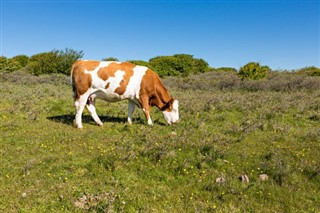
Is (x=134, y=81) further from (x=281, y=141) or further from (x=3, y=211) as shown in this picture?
(x=3, y=211)

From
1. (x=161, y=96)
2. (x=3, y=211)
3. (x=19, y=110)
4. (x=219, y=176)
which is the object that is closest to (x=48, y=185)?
(x=3, y=211)

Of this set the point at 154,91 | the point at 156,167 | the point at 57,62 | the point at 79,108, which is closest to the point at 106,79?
the point at 79,108

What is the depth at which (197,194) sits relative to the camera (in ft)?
17.4

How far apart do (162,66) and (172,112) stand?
1472 inches

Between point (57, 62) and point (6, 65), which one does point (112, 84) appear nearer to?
point (57, 62)

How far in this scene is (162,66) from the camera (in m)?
47.1

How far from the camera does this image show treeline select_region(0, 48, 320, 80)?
25.2 metres

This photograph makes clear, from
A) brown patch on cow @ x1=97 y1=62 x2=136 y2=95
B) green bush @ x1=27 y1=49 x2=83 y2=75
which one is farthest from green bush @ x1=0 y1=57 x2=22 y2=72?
brown patch on cow @ x1=97 y1=62 x2=136 y2=95

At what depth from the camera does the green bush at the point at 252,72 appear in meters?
24.8

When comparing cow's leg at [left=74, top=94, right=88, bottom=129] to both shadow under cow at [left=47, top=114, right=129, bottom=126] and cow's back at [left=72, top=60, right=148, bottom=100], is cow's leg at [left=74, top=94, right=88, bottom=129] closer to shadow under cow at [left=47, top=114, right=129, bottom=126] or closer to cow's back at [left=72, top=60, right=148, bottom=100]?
cow's back at [left=72, top=60, right=148, bottom=100]

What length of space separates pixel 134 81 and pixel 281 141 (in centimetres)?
488

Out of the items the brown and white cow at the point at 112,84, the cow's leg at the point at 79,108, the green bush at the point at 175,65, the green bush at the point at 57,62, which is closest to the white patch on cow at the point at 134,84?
the brown and white cow at the point at 112,84

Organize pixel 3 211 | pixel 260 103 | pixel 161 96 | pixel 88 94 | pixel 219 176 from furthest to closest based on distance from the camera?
pixel 260 103 < pixel 161 96 < pixel 88 94 < pixel 219 176 < pixel 3 211

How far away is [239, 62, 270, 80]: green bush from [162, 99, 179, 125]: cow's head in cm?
1603
